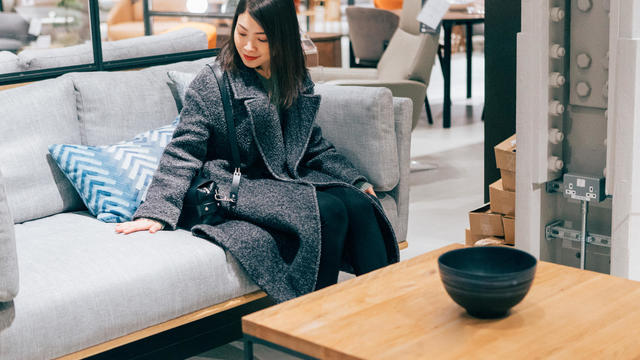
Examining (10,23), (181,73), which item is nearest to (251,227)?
(181,73)

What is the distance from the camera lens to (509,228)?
301cm

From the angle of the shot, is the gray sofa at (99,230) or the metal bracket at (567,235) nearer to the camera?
the gray sofa at (99,230)

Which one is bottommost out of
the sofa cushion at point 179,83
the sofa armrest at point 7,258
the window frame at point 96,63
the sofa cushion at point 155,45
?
the sofa armrest at point 7,258

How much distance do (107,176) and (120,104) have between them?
0.34 m

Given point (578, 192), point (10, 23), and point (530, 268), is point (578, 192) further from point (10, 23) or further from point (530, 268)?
point (10, 23)

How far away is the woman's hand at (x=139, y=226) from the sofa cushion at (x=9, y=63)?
30.4 inches

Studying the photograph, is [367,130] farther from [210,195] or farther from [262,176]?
[210,195]

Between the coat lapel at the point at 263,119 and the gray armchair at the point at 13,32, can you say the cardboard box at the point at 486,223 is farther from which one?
the gray armchair at the point at 13,32

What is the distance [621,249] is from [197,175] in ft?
4.13

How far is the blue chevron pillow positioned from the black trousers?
537 mm

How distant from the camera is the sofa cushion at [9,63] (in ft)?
8.89

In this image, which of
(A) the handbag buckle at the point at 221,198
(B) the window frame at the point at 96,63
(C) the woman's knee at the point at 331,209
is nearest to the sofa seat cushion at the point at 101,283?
Answer: (A) the handbag buckle at the point at 221,198

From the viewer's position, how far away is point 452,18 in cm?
625

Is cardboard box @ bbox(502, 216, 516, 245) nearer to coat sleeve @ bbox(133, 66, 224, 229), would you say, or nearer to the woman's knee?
the woman's knee
